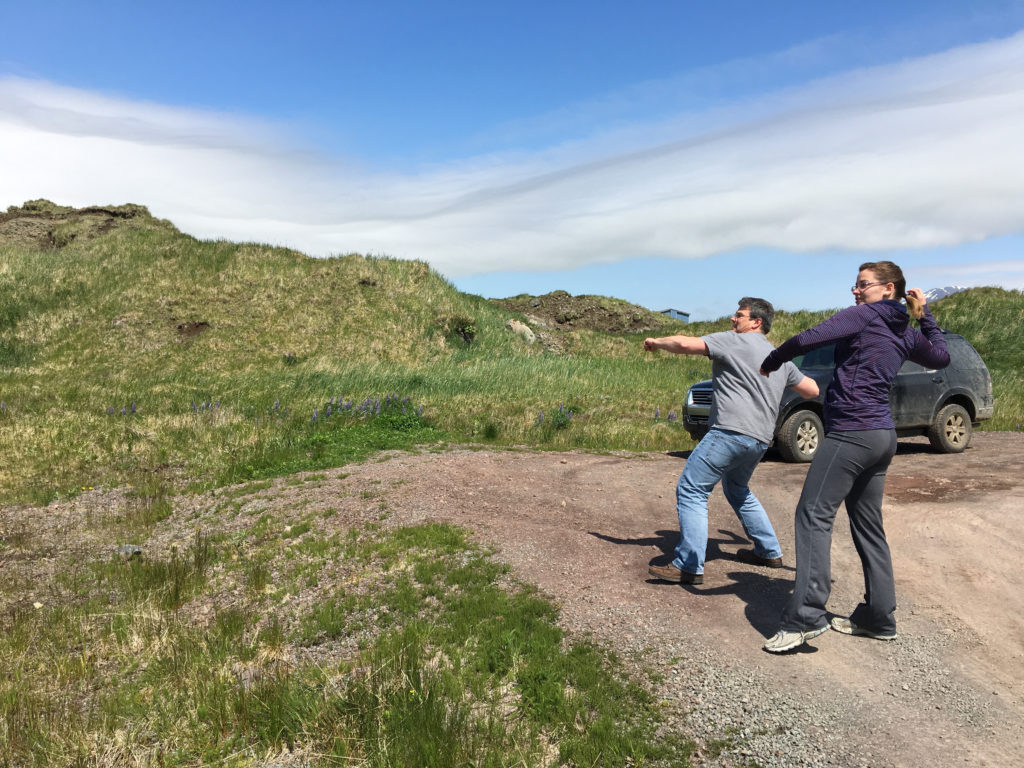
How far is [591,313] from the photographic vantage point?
129 ft

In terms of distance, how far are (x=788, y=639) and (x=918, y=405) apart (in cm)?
899

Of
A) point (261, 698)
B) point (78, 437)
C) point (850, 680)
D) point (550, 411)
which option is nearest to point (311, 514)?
point (261, 698)

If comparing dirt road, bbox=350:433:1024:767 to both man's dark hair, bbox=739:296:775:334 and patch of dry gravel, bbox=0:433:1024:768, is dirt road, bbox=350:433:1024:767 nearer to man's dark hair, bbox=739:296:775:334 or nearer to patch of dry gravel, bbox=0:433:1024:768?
patch of dry gravel, bbox=0:433:1024:768

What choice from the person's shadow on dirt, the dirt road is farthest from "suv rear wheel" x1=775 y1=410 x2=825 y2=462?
the person's shadow on dirt

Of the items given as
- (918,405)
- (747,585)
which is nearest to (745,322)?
(747,585)

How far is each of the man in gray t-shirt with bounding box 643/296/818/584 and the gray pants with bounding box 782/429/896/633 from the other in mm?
768

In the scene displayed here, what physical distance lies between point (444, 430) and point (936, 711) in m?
10.7

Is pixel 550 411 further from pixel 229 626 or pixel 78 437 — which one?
pixel 229 626

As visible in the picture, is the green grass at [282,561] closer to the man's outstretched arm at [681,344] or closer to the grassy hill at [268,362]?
the grassy hill at [268,362]

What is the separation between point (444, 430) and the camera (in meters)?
14.0

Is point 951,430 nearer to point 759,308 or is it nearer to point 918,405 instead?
point 918,405

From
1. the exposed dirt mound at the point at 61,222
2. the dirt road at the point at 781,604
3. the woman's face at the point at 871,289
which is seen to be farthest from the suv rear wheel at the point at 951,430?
the exposed dirt mound at the point at 61,222

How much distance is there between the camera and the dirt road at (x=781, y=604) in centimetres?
394

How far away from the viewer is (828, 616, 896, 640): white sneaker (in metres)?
4.96
